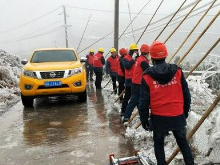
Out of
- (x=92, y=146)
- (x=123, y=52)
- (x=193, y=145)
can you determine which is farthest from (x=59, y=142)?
(x=123, y=52)

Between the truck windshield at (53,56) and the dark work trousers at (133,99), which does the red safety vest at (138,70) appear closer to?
the dark work trousers at (133,99)

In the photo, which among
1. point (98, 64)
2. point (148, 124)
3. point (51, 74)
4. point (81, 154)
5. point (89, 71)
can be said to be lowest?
point (89, 71)

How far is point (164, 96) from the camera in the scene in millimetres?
3572

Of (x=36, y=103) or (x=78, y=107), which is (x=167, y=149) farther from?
(x=36, y=103)

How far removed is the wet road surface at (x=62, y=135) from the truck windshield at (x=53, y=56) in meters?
1.44

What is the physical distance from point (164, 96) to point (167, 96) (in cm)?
4

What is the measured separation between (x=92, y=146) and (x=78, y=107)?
10.8 feet

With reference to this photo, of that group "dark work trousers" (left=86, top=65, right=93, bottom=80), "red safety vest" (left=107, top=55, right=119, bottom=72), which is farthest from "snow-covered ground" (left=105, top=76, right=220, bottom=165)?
"dark work trousers" (left=86, top=65, right=93, bottom=80)

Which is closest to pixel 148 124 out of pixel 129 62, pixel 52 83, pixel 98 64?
pixel 129 62

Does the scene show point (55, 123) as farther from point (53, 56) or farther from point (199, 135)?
point (199, 135)

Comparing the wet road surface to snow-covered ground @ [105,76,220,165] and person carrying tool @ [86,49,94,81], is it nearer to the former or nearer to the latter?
snow-covered ground @ [105,76,220,165]

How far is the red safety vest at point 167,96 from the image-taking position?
11.6 feet

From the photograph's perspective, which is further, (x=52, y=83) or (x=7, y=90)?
(x=7, y=90)

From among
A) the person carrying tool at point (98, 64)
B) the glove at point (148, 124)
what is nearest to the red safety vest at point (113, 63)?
the person carrying tool at point (98, 64)
